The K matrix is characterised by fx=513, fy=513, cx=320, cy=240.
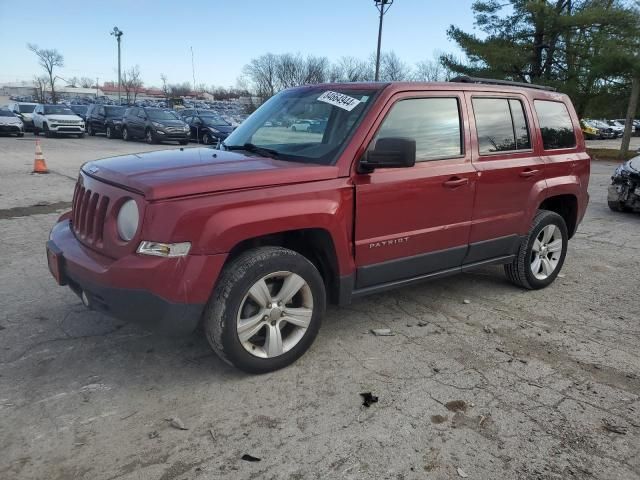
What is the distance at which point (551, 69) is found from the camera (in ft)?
74.7

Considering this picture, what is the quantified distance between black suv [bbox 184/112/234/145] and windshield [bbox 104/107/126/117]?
3886 millimetres

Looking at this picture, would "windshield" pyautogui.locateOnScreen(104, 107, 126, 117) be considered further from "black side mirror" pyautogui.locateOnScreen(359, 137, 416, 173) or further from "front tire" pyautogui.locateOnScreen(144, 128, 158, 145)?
"black side mirror" pyautogui.locateOnScreen(359, 137, 416, 173)

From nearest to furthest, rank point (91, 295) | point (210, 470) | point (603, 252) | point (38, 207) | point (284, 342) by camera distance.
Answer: point (210, 470)
point (91, 295)
point (284, 342)
point (603, 252)
point (38, 207)

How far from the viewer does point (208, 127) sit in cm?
2353

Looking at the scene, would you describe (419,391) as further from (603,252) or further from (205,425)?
(603,252)

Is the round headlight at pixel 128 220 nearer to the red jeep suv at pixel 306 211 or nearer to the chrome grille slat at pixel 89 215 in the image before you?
the red jeep suv at pixel 306 211

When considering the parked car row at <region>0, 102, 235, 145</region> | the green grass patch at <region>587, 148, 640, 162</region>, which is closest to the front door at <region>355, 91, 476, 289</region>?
the parked car row at <region>0, 102, 235, 145</region>

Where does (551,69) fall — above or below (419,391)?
above

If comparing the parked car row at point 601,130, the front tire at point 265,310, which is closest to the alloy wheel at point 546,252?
the front tire at point 265,310

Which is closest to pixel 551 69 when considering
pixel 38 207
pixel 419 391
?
pixel 38 207

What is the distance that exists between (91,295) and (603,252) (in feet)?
20.0

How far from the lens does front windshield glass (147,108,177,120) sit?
22.8 metres

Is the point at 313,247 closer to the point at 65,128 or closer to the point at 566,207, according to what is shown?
the point at 566,207

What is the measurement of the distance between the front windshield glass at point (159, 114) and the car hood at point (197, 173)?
20.4 m
